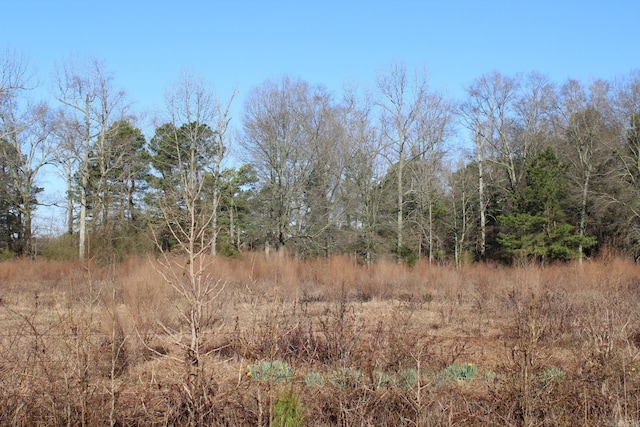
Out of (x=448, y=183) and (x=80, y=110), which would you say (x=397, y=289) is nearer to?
(x=80, y=110)

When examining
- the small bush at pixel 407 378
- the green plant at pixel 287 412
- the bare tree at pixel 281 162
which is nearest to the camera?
the green plant at pixel 287 412

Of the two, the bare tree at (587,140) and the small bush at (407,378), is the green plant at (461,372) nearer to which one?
the small bush at (407,378)

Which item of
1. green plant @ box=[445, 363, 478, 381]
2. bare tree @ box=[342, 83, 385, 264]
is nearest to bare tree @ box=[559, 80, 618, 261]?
bare tree @ box=[342, 83, 385, 264]

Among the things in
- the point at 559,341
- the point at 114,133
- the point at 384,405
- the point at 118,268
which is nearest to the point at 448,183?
the point at 114,133

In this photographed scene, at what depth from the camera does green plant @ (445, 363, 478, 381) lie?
563 centimetres

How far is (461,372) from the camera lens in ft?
18.9

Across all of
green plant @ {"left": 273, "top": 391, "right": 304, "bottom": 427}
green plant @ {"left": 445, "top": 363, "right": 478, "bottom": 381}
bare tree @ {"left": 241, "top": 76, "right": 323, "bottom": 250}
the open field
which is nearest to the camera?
green plant @ {"left": 273, "top": 391, "right": 304, "bottom": 427}

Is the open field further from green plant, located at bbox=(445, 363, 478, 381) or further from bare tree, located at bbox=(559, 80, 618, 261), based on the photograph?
bare tree, located at bbox=(559, 80, 618, 261)

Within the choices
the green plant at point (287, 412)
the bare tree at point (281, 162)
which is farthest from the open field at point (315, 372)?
A: the bare tree at point (281, 162)

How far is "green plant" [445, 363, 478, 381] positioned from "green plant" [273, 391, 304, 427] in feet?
7.09

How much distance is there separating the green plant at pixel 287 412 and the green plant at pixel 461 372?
2.16 m

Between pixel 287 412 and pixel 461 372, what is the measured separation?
252 cm

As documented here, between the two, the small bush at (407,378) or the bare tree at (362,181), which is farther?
the bare tree at (362,181)

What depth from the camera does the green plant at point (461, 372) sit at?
5629 millimetres
